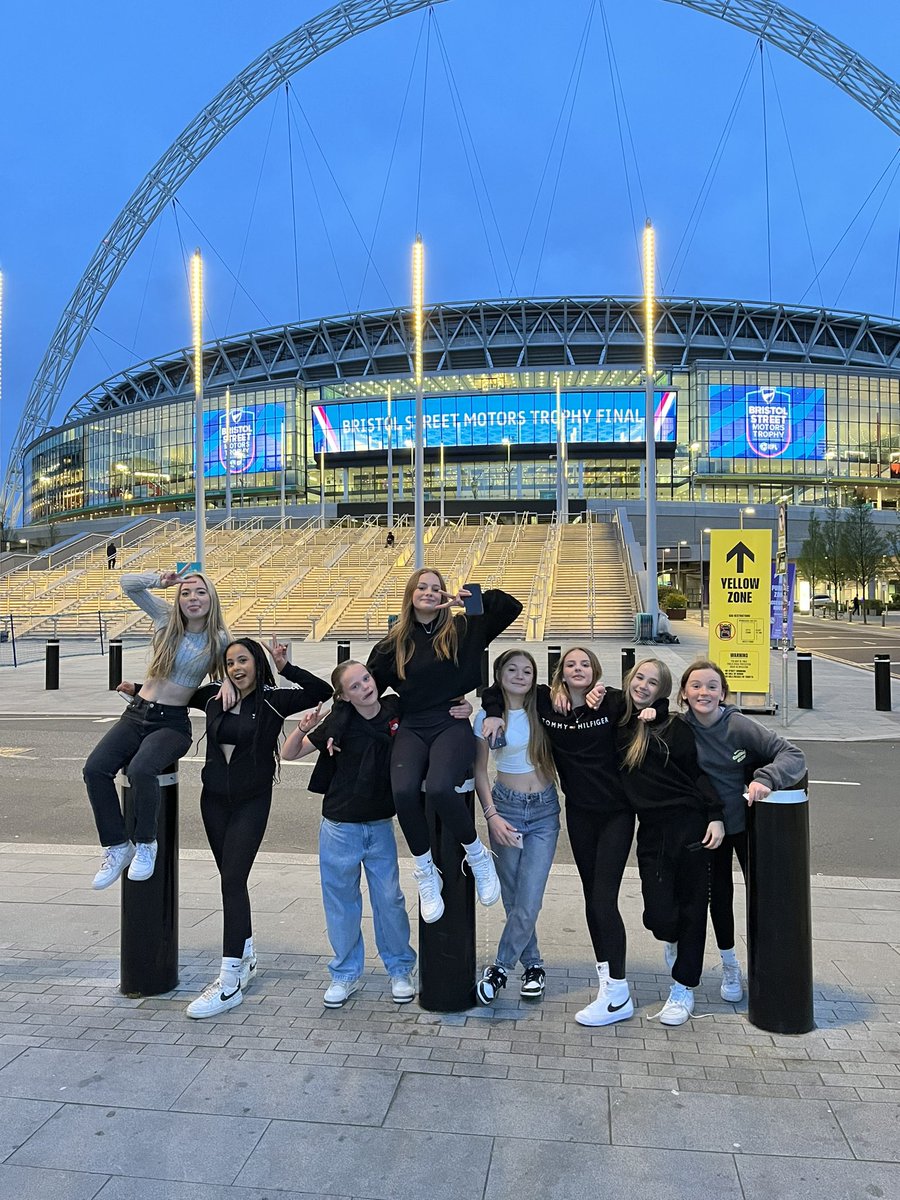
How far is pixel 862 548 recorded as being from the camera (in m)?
52.5

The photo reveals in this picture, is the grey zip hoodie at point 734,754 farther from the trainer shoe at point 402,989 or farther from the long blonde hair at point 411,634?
the trainer shoe at point 402,989

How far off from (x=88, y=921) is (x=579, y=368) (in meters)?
87.7

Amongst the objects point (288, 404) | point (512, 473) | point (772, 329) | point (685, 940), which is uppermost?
point (772, 329)

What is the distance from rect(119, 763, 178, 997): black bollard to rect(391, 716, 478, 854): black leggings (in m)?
1.21

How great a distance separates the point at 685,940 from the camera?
3.87m

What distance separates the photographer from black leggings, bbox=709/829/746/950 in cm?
411

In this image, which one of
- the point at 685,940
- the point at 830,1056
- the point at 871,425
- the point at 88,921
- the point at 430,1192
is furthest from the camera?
the point at 871,425

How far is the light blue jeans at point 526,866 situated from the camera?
411cm

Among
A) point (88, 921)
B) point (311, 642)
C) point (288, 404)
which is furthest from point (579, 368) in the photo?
point (88, 921)

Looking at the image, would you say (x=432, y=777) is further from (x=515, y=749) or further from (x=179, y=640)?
(x=179, y=640)

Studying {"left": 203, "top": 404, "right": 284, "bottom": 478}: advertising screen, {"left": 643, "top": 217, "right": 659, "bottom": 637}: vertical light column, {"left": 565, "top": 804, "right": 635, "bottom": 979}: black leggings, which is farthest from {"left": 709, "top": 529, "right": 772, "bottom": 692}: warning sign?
{"left": 203, "top": 404, "right": 284, "bottom": 478}: advertising screen

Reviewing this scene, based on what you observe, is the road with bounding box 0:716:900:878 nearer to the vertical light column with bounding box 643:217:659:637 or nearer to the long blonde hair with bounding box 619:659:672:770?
the long blonde hair with bounding box 619:659:672:770

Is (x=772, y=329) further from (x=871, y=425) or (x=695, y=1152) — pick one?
(x=695, y=1152)

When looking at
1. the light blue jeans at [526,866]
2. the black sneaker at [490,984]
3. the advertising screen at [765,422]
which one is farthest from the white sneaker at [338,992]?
the advertising screen at [765,422]
